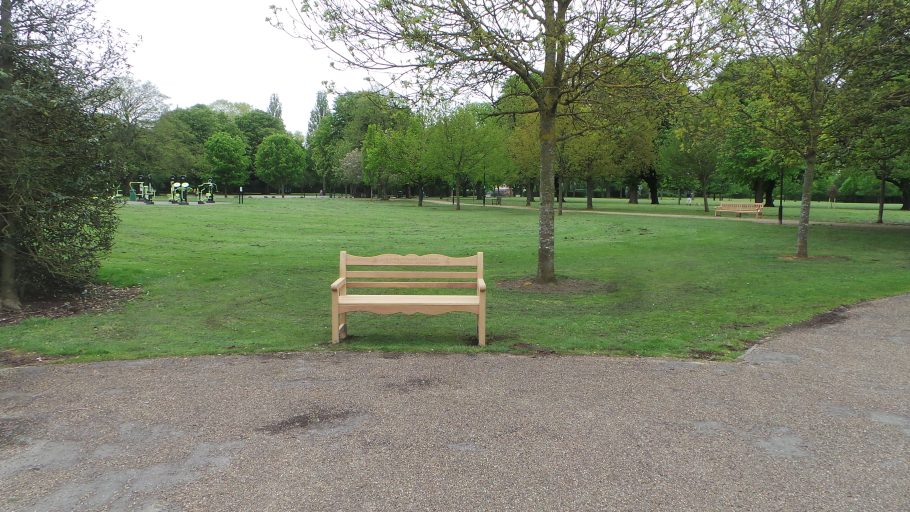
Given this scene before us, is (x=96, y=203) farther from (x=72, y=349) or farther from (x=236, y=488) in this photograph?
(x=236, y=488)

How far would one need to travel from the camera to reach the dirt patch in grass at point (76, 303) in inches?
324

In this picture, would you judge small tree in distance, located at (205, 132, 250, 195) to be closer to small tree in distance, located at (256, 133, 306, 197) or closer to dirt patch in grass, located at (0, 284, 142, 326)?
small tree in distance, located at (256, 133, 306, 197)

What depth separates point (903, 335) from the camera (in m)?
7.28

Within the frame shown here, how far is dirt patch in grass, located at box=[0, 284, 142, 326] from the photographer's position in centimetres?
824

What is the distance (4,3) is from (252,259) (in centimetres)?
751

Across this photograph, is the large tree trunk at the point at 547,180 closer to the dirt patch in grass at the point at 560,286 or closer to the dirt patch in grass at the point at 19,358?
the dirt patch in grass at the point at 560,286

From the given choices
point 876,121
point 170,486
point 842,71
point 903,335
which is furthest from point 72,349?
point 876,121

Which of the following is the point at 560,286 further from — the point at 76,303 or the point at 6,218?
the point at 6,218

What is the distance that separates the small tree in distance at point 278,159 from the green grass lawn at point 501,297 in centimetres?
7113

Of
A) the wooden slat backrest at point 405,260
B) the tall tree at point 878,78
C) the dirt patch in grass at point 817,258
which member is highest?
the tall tree at point 878,78

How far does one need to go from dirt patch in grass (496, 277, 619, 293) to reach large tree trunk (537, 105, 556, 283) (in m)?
0.24

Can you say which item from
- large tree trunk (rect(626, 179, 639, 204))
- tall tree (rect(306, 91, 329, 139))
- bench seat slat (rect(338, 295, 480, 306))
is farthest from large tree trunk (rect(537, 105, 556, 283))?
tall tree (rect(306, 91, 329, 139))

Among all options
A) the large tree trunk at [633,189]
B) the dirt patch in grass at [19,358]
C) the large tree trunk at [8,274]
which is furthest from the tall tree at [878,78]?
the large tree trunk at [633,189]

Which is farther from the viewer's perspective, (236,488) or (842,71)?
(842,71)
